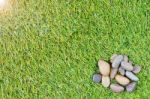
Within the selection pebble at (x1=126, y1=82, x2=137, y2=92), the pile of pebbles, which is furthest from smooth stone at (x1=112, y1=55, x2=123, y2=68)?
pebble at (x1=126, y1=82, x2=137, y2=92)

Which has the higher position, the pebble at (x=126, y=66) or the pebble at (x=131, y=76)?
the pebble at (x=126, y=66)

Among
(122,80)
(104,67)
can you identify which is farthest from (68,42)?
(122,80)

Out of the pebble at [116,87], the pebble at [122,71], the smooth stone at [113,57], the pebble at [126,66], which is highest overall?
the smooth stone at [113,57]

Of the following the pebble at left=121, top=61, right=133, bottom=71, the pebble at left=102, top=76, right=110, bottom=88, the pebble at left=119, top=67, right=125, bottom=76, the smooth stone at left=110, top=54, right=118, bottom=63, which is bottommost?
the pebble at left=102, top=76, right=110, bottom=88

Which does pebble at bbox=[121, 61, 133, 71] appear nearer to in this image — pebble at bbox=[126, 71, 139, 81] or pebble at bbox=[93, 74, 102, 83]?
pebble at bbox=[126, 71, 139, 81]

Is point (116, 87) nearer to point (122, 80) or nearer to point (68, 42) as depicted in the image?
point (122, 80)

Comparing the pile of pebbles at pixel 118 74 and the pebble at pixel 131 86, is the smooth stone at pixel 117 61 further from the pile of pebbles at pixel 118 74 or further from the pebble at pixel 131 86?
the pebble at pixel 131 86

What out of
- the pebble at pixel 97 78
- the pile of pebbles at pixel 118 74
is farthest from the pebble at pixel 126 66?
the pebble at pixel 97 78

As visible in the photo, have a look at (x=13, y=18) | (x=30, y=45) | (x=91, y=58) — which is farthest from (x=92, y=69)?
(x=13, y=18)
